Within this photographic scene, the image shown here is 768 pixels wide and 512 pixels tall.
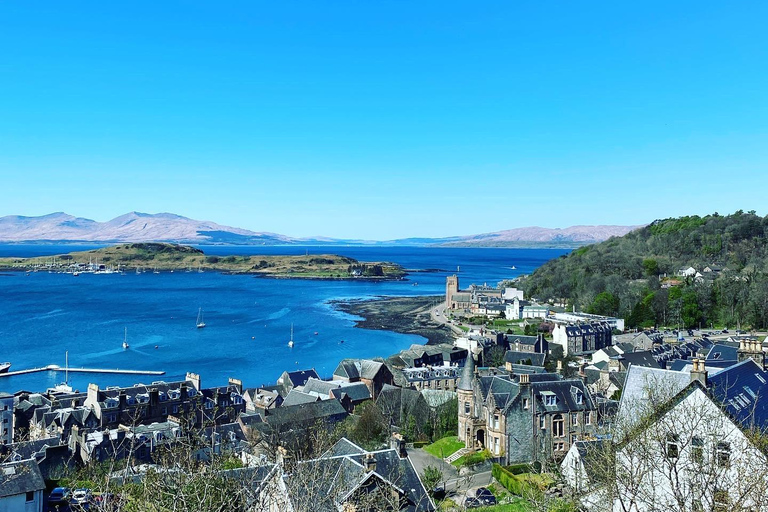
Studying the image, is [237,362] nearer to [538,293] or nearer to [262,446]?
[262,446]

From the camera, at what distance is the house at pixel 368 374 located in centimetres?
4978

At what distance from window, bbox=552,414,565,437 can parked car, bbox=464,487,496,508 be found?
6529 mm

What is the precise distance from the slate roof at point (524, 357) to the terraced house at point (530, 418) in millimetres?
27203

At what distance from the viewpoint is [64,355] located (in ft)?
243

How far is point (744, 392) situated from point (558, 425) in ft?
46.1

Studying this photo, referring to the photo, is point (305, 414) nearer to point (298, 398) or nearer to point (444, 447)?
point (298, 398)

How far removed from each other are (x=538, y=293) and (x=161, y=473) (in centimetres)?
11735

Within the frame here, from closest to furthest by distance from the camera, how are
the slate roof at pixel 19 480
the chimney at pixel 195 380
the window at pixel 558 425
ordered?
the slate roof at pixel 19 480
the window at pixel 558 425
the chimney at pixel 195 380

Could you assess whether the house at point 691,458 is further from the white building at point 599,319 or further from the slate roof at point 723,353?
the white building at point 599,319

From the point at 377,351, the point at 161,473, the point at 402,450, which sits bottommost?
the point at 377,351

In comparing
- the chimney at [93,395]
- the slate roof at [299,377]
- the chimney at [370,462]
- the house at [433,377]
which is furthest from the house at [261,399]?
the chimney at [370,462]

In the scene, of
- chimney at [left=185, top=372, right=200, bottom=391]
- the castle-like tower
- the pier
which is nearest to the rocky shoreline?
the pier

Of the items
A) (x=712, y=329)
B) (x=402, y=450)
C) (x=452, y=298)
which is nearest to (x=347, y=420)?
(x=402, y=450)

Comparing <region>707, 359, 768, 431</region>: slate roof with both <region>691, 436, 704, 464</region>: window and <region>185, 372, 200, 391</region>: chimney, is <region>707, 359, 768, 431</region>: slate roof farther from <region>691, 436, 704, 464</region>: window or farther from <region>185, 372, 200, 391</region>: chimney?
<region>185, 372, 200, 391</region>: chimney
